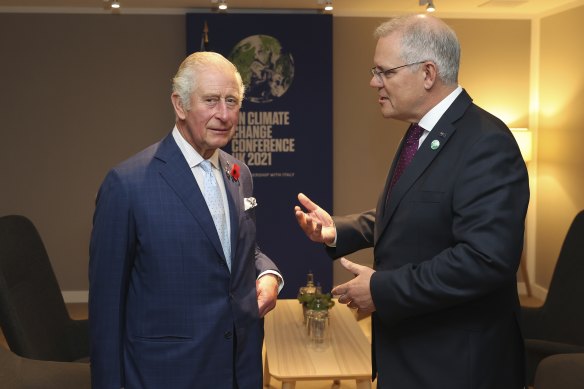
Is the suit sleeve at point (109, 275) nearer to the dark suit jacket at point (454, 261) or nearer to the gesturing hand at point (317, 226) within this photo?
the gesturing hand at point (317, 226)

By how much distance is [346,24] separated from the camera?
643cm

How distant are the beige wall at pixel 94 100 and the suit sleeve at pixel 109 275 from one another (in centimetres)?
456

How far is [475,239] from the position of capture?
1753mm

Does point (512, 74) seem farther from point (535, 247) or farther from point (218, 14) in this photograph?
point (218, 14)

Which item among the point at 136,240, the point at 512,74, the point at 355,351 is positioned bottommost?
the point at 355,351

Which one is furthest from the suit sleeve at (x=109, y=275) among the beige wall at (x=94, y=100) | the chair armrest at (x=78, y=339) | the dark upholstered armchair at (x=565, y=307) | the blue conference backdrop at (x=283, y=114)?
the beige wall at (x=94, y=100)

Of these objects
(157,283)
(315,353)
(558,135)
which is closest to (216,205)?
(157,283)

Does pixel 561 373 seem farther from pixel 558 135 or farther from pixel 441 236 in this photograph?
pixel 558 135

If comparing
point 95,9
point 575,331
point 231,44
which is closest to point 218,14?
point 231,44

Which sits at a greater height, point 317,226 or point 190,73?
point 190,73

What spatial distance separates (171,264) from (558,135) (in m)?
5.03

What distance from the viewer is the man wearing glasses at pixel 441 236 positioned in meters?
1.78

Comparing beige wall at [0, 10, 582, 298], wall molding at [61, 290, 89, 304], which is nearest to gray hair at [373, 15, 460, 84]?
beige wall at [0, 10, 582, 298]

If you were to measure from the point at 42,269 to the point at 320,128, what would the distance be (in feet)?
11.9
